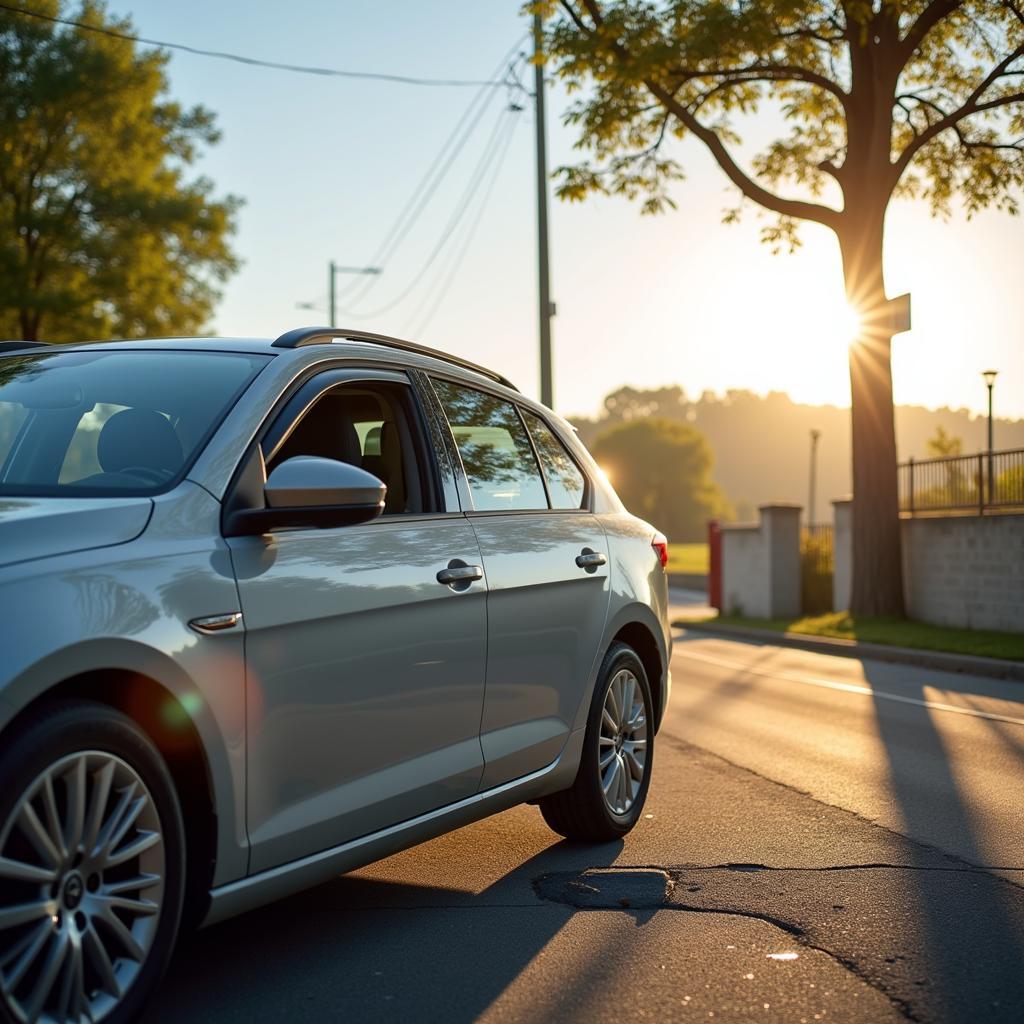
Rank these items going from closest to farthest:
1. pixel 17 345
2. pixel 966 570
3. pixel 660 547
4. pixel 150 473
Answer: pixel 150 473 → pixel 17 345 → pixel 660 547 → pixel 966 570

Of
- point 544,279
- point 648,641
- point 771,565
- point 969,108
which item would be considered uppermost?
point 969,108

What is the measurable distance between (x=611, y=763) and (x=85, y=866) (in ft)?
9.87

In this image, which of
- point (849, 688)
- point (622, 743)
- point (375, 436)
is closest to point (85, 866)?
point (375, 436)

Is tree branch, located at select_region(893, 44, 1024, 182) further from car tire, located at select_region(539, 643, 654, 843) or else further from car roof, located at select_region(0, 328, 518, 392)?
car roof, located at select_region(0, 328, 518, 392)

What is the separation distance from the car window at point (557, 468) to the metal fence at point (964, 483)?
14.4 metres

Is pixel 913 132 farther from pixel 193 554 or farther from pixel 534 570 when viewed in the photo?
pixel 193 554

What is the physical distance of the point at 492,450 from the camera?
532 cm

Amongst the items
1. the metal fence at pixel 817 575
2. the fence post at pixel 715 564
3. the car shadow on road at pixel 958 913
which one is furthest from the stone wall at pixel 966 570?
the car shadow on road at pixel 958 913

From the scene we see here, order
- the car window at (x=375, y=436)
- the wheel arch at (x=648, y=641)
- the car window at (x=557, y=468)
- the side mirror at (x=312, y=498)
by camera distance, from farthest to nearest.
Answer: the wheel arch at (x=648, y=641), the car window at (x=557, y=468), the car window at (x=375, y=436), the side mirror at (x=312, y=498)

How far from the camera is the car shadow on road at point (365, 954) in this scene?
382cm

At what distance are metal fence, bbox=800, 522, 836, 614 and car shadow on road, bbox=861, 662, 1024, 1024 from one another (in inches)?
737

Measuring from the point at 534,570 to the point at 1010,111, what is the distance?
62.2ft

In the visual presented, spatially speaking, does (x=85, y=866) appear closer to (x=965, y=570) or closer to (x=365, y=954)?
(x=365, y=954)

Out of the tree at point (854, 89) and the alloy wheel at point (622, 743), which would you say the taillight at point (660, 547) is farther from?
the tree at point (854, 89)
